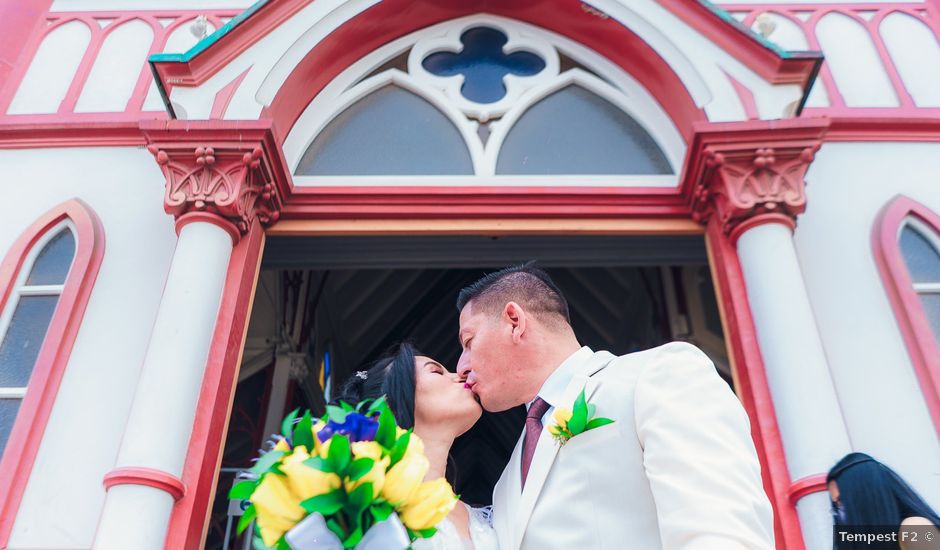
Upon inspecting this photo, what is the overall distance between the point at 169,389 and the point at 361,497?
2420 mm

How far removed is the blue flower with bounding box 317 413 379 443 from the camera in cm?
213

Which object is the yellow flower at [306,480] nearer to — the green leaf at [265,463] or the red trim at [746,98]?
the green leaf at [265,463]

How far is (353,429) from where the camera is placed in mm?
2150

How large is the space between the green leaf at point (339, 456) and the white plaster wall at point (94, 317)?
2768mm

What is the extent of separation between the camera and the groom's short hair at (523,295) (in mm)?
3020

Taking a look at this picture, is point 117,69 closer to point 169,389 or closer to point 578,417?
point 169,389

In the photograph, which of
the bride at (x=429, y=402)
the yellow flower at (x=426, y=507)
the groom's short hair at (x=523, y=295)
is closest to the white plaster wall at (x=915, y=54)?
the groom's short hair at (x=523, y=295)

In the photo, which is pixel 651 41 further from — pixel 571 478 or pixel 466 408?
pixel 571 478

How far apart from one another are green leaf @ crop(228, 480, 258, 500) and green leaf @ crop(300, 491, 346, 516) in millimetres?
238

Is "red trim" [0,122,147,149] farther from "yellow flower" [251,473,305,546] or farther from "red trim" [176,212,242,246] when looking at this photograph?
"yellow flower" [251,473,305,546]

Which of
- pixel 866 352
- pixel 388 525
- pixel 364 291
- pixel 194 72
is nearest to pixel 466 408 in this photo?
pixel 388 525

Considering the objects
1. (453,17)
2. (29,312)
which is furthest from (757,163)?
A: (29,312)

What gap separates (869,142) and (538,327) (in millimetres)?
3891

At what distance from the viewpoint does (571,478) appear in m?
2.32
